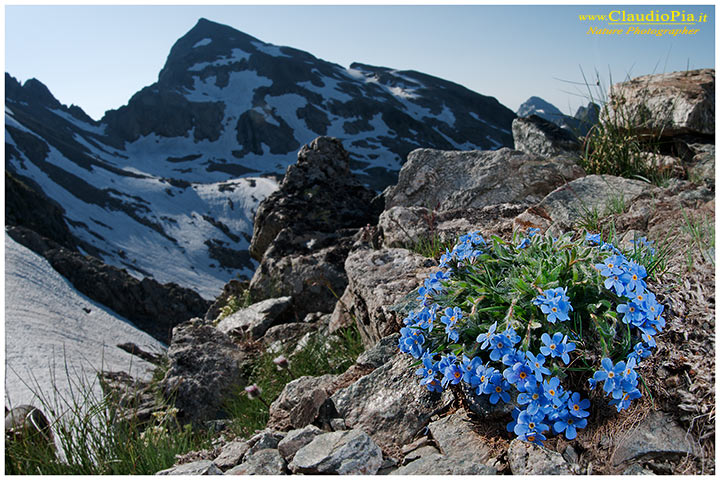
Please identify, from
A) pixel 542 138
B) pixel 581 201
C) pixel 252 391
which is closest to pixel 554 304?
pixel 252 391

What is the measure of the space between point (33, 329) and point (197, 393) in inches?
107

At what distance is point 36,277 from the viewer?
7.22 meters

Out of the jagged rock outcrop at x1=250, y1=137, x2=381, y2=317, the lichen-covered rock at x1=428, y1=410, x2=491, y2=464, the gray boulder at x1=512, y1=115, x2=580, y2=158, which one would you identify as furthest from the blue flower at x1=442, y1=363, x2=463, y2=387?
the gray boulder at x1=512, y1=115, x2=580, y2=158

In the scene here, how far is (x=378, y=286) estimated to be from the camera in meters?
3.45

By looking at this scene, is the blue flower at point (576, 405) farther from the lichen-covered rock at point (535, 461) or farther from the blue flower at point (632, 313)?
the blue flower at point (632, 313)

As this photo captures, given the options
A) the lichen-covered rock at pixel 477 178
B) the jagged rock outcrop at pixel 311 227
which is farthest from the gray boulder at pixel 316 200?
the lichen-covered rock at pixel 477 178

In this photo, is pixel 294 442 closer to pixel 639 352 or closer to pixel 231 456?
pixel 231 456

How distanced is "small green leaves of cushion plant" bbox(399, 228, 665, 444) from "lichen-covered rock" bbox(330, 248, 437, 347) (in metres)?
0.66

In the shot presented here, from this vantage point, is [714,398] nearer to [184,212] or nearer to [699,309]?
[699,309]

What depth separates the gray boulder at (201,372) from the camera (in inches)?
157

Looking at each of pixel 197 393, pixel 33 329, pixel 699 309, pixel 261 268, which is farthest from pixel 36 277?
pixel 699 309

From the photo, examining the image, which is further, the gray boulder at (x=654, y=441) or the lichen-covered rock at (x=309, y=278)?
the lichen-covered rock at (x=309, y=278)

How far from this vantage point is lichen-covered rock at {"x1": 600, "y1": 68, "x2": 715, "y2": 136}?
5383 mm

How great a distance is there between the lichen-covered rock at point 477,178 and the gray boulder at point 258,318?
181 cm
